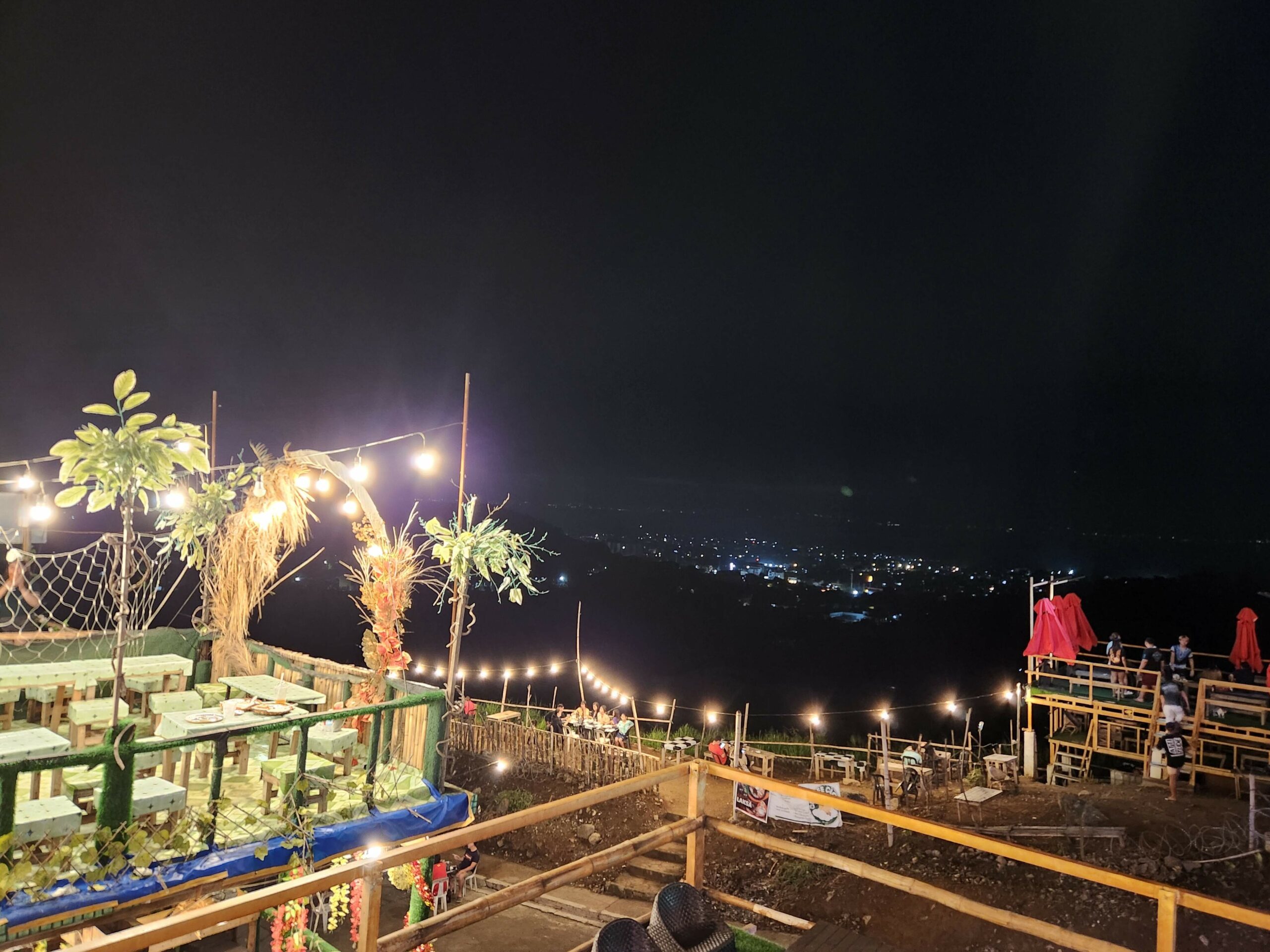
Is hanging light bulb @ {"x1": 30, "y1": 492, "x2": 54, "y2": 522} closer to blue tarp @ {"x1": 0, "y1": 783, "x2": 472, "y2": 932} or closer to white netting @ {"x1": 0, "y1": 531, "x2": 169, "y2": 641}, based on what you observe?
white netting @ {"x1": 0, "y1": 531, "x2": 169, "y2": 641}

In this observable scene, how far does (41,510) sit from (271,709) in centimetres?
329

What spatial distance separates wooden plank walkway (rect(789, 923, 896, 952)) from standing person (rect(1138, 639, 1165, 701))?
11901 mm

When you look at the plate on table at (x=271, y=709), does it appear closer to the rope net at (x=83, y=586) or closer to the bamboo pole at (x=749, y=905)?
the rope net at (x=83, y=586)

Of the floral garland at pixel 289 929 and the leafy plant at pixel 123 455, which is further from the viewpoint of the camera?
the floral garland at pixel 289 929

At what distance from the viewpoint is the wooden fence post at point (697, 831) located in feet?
12.9

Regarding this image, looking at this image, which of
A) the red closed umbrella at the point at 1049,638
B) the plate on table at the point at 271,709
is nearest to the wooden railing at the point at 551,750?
the red closed umbrella at the point at 1049,638

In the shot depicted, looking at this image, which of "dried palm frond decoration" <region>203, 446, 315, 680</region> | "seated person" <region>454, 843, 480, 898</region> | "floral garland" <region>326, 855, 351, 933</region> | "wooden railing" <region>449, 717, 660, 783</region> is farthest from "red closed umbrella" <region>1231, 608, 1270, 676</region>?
"dried palm frond decoration" <region>203, 446, 315, 680</region>

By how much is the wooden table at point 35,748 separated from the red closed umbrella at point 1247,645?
1602cm

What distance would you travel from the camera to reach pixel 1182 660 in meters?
13.4

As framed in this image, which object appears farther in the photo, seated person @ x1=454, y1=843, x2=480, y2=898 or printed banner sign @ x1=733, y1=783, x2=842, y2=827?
printed banner sign @ x1=733, y1=783, x2=842, y2=827

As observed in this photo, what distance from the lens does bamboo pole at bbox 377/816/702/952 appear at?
2.81 metres

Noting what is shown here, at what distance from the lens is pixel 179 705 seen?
719 cm

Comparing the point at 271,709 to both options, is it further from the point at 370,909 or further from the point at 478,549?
the point at 370,909

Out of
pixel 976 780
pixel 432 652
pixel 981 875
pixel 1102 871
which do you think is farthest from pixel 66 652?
pixel 432 652
